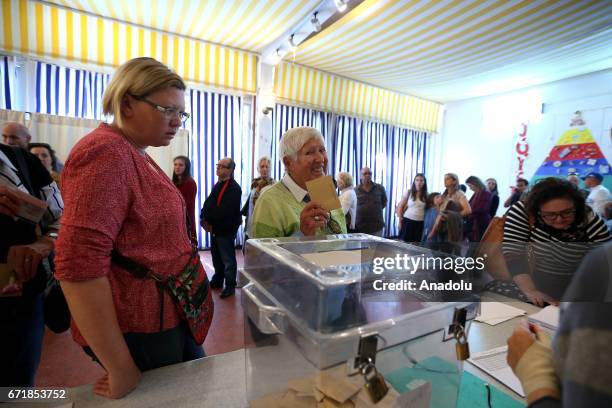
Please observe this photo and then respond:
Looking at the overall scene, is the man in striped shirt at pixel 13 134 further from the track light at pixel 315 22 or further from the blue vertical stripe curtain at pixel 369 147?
the blue vertical stripe curtain at pixel 369 147

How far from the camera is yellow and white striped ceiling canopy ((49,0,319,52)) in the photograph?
11.0ft

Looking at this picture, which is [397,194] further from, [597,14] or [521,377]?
[521,377]

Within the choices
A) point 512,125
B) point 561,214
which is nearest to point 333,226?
point 561,214

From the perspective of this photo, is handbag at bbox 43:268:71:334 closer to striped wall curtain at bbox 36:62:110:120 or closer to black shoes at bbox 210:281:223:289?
black shoes at bbox 210:281:223:289

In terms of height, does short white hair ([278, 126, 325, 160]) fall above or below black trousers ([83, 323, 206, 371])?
above

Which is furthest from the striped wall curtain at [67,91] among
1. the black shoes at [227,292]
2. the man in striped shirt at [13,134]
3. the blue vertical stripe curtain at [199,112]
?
the black shoes at [227,292]

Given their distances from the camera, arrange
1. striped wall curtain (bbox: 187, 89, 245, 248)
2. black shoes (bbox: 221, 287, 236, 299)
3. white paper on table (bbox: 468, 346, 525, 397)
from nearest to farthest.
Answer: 1. white paper on table (bbox: 468, 346, 525, 397)
2. black shoes (bbox: 221, 287, 236, 299)
3. striped wall curtain (bbox: 187, 89, 245, 248)

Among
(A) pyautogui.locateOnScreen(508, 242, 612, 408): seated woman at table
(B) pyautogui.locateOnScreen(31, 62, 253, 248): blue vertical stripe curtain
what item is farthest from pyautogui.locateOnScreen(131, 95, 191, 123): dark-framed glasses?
(B) pyautogui.locateOnScreen(31, 62, 253, 248): blue vertical stripe curtain

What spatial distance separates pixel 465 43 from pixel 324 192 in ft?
13.7

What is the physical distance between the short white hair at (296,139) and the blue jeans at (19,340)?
98cm

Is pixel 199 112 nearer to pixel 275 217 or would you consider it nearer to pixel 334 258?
pixel 275 217

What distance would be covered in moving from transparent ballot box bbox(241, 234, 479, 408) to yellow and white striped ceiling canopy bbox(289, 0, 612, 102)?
3.41 metres

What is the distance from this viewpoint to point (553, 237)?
152cm

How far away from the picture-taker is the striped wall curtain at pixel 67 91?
3621mm
